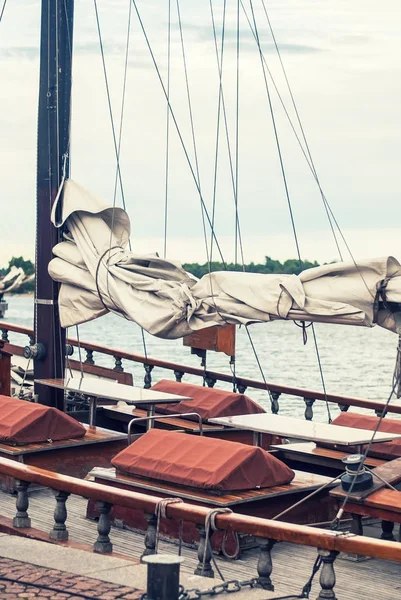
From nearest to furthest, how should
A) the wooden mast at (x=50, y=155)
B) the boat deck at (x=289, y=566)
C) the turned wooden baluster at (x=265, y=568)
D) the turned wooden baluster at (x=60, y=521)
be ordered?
the turned wooden baluster at (x=265, y=568) → the boat deck at (x=289, y=566) → the turned wooden baluster at (x=60, y=521) → the wooden mast at (x=50, y=155)

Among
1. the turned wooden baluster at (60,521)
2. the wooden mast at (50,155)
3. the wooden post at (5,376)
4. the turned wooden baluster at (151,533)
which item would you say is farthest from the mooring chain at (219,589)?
the wooden post at (5,376)

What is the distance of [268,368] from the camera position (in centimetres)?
5459

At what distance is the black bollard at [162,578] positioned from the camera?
20.9ft

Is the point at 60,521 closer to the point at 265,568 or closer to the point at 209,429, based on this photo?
the point at 265,568

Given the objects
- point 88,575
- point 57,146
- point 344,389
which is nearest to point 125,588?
point 88,575

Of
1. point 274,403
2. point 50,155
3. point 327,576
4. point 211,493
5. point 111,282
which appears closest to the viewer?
point 327,576

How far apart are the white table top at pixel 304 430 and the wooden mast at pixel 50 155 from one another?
2.79m

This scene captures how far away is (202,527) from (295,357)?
57170 mm

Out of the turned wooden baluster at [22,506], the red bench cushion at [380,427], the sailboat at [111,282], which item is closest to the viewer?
the turned wooden baluster at [22,506]

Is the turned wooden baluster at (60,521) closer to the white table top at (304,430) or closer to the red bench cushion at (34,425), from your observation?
the red bench cushion at (34,425)

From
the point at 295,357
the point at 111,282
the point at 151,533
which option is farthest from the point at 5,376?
the point at 295,357

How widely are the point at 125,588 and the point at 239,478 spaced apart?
1708 mm

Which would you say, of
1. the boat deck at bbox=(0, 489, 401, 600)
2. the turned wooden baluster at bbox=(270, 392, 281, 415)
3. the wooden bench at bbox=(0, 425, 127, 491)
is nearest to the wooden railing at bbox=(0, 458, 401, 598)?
the boat deck at bbox=(0, 489, 401, 600)

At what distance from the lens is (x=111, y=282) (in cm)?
1149
